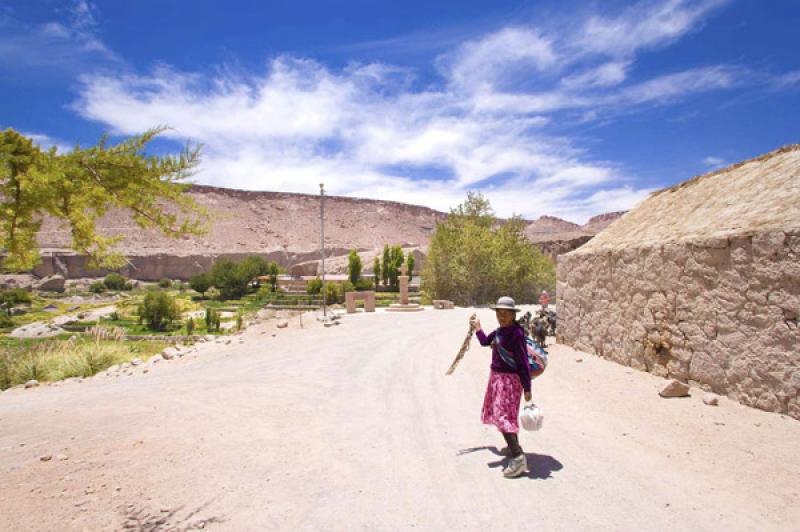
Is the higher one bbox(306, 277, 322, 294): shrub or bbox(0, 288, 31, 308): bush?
bbox(306, 277, 322, 294): shrub

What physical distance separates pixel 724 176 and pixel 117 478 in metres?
11.0

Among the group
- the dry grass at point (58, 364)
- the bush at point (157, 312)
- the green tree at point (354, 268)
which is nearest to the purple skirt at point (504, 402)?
the dry grass at point (58, 364)

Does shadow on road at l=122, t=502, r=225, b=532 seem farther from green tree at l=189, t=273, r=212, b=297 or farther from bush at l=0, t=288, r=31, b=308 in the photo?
bush at l=0, t=288, r=31, b=308

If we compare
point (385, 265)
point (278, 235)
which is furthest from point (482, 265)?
point (278, 235)

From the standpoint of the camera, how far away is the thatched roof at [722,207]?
21.4 feet

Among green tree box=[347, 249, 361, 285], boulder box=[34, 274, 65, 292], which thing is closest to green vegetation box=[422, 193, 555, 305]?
green tree box=[347, 249, 361, 285]

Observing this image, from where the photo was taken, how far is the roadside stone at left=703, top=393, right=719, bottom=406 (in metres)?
6.39

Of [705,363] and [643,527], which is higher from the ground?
[705,363]

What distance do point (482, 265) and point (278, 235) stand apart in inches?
3640

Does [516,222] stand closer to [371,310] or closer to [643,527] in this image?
[371,310]

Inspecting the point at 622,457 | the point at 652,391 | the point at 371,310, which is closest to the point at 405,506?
the point at 622,457

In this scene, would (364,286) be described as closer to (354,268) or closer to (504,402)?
(354,268)

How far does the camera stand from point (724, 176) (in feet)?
29.9

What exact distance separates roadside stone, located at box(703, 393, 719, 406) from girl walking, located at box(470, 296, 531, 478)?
11.7 ft
